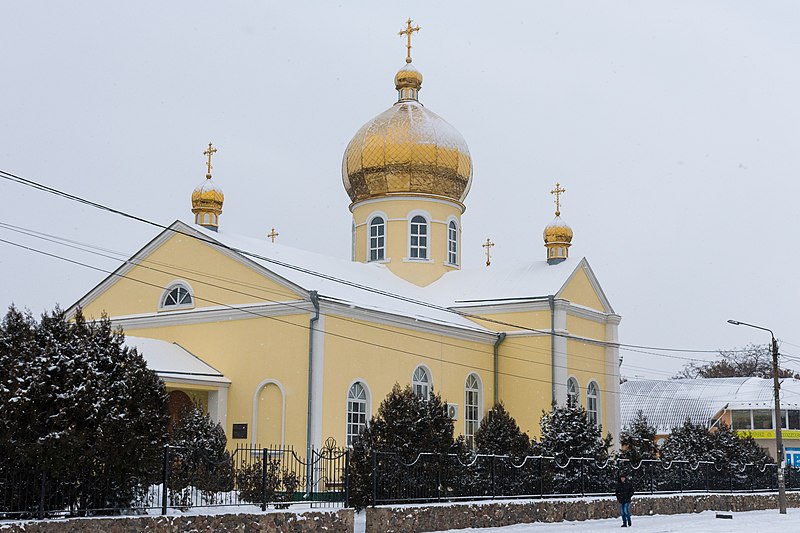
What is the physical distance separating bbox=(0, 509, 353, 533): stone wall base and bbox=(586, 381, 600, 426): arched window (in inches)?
629

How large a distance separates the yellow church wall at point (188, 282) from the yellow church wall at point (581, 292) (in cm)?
974

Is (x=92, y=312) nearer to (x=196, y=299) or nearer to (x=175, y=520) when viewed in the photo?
(x=196, y=299)

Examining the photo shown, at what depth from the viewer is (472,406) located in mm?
28609

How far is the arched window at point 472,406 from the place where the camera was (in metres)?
28.3

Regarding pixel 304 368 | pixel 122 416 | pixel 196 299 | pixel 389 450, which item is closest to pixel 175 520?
pixel 122 416

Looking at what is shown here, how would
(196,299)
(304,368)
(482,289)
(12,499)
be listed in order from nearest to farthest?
(12,499) → (304,368) → (196,299) → (482,289)

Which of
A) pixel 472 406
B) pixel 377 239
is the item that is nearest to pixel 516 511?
pixel 472 406

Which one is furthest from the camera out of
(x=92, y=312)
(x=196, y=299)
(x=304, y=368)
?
(x=92, y=312)

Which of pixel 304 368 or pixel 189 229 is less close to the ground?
pixel 189 229

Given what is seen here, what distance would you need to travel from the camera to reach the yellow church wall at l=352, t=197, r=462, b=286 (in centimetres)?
3238

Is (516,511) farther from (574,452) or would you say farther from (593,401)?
(593,401)

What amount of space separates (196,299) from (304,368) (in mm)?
3865

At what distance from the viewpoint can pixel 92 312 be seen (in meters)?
27.2

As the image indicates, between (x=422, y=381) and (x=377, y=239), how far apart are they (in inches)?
289
